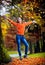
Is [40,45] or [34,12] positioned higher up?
[34,12]

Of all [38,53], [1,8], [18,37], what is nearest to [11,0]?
[1,8]

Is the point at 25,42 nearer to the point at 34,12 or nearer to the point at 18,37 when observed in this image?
the point at 18,37

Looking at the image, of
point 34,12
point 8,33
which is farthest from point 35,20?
point 8,33

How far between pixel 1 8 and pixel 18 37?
18.6 inches

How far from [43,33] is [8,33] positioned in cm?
50

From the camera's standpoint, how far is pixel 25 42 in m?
4.96

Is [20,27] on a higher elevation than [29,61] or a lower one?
higher

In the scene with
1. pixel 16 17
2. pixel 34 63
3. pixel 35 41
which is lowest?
pixel 34 63

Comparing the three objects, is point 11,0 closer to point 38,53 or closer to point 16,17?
point 16,17

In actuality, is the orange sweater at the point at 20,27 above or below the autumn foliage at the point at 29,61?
above

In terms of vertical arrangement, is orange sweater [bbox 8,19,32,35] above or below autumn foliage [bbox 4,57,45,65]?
above

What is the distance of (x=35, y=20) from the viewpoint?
4.99m

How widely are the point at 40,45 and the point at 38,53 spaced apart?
12 cm

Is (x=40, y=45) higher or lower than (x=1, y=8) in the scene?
lower
